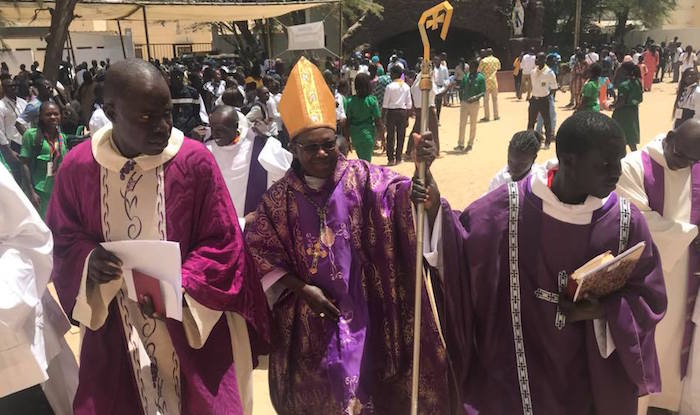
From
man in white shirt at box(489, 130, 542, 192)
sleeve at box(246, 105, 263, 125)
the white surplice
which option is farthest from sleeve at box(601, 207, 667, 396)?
sleeve at box(246, 105, 263, 125)

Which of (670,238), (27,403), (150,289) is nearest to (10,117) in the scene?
(27,403)

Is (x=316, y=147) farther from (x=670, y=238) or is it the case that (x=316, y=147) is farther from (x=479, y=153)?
(x=479, y=153)

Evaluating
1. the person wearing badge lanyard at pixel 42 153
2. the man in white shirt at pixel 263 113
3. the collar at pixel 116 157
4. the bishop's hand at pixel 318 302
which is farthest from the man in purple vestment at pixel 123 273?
the man in white shirt at pixel 263 113

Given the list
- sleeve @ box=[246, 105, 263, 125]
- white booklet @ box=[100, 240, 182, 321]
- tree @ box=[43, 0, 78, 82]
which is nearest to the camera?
white booklet @ box=[100, 240, 182, 321]

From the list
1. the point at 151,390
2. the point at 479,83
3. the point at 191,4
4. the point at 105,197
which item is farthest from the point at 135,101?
the point at 191,4

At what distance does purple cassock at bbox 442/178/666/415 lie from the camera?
8.49 feet

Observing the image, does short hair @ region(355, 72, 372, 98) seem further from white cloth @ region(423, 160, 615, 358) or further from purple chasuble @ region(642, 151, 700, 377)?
white cloth @ region(423, 160, 615, 358)

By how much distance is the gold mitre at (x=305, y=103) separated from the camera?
2.82 meters

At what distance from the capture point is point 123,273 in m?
2.47

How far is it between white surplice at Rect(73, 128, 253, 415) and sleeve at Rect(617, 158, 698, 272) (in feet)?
7.46

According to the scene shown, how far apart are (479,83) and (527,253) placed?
10.8 meters

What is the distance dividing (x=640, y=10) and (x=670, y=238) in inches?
1609

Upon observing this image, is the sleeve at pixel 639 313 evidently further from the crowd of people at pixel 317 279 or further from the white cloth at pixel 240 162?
the white cloth at pixel 240 162

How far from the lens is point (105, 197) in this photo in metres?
2.58
